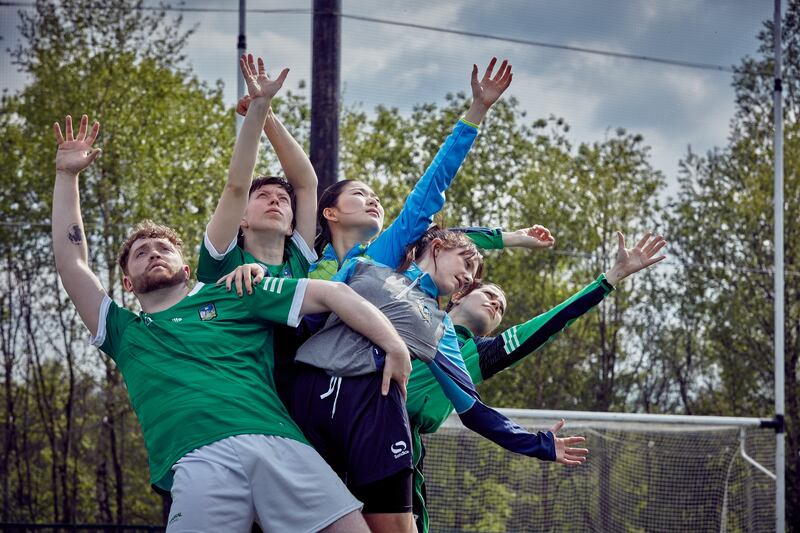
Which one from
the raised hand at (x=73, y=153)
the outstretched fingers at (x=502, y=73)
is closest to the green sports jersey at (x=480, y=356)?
the outstretched fingers at (x=502, y=73)

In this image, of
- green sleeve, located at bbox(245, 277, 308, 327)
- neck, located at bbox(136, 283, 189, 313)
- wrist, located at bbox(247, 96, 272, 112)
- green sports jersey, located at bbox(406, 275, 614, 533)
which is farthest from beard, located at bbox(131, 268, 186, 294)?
green sports jersey, located at bbox(406, 275, 614, 533)

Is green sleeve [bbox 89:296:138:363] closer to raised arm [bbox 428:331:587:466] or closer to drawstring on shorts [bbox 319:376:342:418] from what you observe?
drawstring on shorts [bbox 319:376:342:418]

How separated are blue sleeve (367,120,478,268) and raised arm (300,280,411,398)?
0.44 metres

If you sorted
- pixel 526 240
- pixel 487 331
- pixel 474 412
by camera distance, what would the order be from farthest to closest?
pixel 487 331 → pixel 526 240 → pixel 474 412

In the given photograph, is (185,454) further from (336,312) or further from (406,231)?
(406,231)

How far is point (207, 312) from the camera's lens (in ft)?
10.0

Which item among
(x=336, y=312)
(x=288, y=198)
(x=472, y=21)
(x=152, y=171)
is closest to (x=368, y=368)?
(x=336, y=312)

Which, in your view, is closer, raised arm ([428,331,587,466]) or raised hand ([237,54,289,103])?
raised hand ([237,54,289,103])

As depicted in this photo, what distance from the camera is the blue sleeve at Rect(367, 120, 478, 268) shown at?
→ 339 centimetres

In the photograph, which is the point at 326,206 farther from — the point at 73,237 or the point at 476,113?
the point at 73,237

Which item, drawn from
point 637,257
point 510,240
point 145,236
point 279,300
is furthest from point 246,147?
point 637,257

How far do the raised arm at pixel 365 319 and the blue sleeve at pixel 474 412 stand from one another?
30 cm

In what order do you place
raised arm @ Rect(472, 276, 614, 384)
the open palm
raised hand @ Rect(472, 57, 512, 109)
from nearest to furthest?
raised hand @ Rect(472, 57, 512, 109) → the open palm → raised arm @ Rect(472, 276, 614, 384)

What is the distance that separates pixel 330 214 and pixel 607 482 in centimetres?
772
